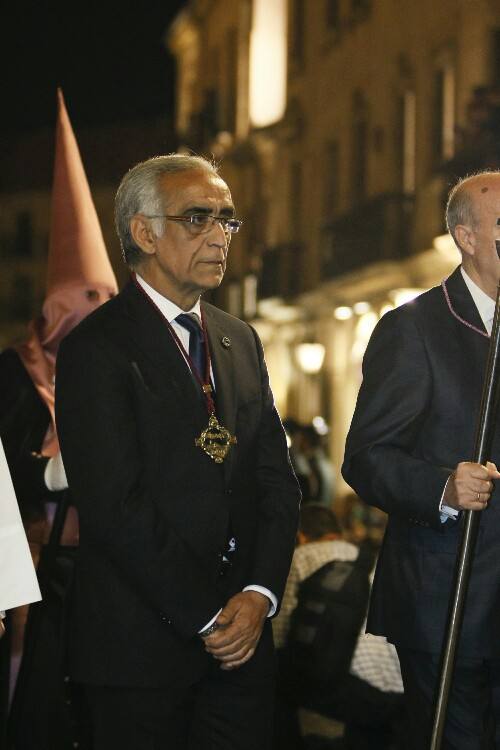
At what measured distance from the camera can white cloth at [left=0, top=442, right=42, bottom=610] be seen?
3.24 metres

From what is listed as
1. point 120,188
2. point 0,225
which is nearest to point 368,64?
point 120,188

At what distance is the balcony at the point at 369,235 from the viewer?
1981 cm

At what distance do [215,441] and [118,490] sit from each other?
1.02 feet

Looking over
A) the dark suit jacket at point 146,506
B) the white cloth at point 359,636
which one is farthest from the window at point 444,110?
the dark suit jacket at point 146,506

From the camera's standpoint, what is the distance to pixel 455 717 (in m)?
3.76

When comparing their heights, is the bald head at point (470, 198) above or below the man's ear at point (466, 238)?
above

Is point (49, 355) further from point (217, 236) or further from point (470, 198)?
point (470, 198)

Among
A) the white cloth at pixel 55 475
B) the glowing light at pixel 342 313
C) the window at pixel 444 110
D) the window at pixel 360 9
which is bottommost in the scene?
the white cloth at pixel 55 475

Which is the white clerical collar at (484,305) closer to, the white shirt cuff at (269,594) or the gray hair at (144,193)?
the gray hair at (144,193)

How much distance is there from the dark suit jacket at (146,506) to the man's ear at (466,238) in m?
0.77

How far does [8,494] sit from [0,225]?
2341 inches

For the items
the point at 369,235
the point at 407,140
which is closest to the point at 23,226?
the point at 369,235

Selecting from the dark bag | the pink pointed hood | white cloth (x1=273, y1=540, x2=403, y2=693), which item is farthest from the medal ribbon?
the dark bag

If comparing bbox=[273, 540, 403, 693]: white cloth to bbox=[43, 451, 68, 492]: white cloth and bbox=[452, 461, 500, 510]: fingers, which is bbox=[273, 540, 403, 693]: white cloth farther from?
bbox=[452, 461, 500, 510]: fingers
